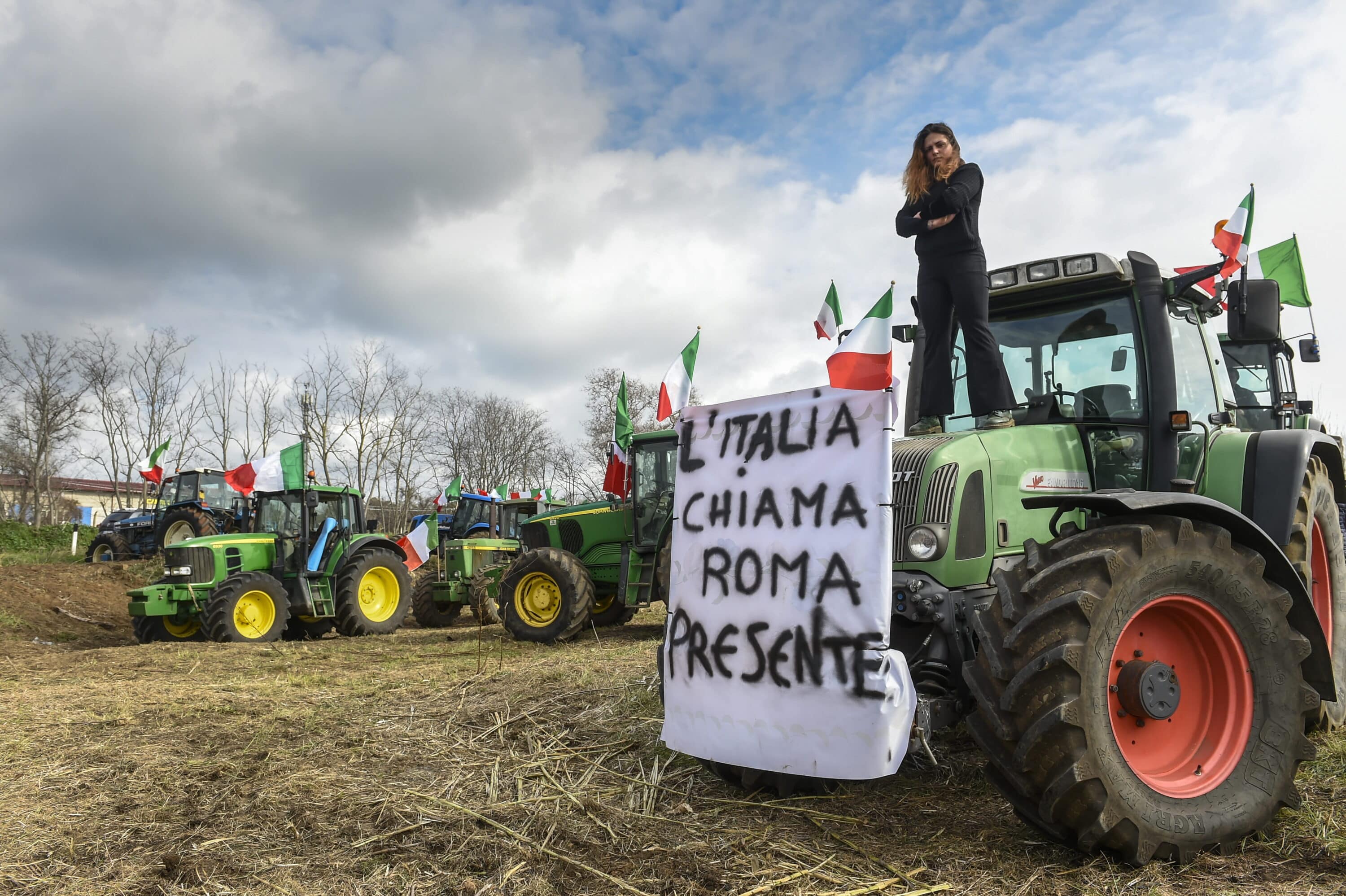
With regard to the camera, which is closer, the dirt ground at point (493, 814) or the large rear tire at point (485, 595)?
the dirt ground at point (493, 814)

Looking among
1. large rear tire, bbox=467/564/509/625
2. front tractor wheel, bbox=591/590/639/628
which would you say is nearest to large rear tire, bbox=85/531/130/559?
large rear tire, bbox=467/564/509/625

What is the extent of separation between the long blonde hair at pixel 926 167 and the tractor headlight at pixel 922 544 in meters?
1.72

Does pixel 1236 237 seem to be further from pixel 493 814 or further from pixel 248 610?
pixel 248 610

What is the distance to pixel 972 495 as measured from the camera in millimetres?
3703

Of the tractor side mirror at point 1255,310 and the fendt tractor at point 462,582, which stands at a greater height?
the tractor side mirror at point 1255,310

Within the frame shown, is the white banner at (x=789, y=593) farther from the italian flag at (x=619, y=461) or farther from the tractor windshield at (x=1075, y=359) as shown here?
the italian flag at (x=619, y=461)

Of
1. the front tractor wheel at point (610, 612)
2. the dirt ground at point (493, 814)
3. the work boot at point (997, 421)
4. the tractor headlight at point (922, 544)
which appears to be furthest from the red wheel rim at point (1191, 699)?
the front tractor wheel at point (610, 612)

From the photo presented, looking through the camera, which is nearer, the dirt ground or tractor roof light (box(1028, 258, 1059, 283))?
the dirt ground

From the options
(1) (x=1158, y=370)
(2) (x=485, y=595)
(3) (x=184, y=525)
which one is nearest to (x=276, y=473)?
(2) (x=485, y=595)

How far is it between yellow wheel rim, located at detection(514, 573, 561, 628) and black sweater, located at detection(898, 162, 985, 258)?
23.7 ft

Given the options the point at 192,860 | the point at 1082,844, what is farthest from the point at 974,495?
the point at 192,860

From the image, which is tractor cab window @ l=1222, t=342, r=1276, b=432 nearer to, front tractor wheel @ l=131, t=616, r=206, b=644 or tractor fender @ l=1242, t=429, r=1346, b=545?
tractor fender @ l=1242, t=429, r=1346, b=545

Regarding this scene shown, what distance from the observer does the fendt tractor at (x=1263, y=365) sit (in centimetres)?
422

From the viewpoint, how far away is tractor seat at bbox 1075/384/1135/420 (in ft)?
13.8
